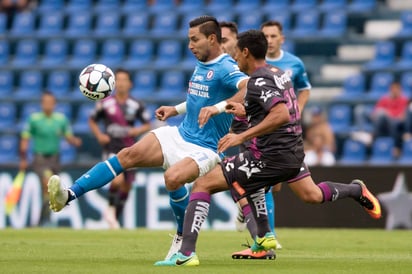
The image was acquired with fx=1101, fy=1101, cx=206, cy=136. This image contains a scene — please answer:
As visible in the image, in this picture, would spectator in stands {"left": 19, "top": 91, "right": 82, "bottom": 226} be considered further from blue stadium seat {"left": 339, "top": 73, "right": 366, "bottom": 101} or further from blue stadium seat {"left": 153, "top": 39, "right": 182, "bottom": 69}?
blue stadium seat {"left": 339, "top": 73, "right": 366, "bottom": 101}

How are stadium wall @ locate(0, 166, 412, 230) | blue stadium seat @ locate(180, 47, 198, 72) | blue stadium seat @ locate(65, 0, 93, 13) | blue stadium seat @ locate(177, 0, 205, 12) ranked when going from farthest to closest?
blue stadium seat @ locate(65, 0, 93, 13) < blue stadium seat @ locate(177, 0, 205, 12) < blue stadium seat @ locate(180, 47, 198, 72) < stadium wall @ locate(0, 166, 412, 230)

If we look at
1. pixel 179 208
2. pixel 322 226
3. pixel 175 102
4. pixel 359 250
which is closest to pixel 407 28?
pixel 175 102

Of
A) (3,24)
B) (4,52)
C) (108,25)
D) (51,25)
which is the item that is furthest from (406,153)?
(3,24)

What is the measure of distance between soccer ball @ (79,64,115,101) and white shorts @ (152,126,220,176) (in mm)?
952

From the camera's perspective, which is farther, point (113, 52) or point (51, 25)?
point (51, 25)

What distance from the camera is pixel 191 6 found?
24.2m

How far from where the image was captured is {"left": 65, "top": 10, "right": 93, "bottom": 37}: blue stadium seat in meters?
24.5

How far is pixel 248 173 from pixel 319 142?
9.39m

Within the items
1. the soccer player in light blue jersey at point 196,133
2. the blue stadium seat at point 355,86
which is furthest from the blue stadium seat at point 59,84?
the soccer player in light blue jersey at point 196,133

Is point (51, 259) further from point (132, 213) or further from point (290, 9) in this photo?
point (290, 9)

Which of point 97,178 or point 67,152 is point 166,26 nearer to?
point 67,152

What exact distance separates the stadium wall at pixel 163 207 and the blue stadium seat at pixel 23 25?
7403mm

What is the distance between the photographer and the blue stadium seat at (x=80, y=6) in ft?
82.8

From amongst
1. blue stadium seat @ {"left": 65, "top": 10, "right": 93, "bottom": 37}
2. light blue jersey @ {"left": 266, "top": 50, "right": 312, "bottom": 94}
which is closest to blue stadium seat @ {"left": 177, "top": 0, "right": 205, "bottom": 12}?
blue stadium seat @ {"left": 65, "top": 10, "right": 93, "bottom": 37}
